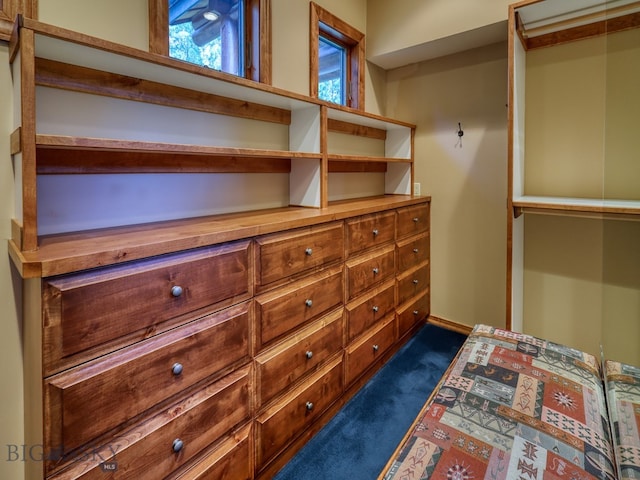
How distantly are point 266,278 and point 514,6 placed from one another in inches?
79.5

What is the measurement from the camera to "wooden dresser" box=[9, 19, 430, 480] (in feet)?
3.01

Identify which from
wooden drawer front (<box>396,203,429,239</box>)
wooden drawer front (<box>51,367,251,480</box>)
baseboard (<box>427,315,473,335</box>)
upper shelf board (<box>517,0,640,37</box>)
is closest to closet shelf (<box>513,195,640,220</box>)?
wooden drawer front (<box>396,203,429,239</box>)

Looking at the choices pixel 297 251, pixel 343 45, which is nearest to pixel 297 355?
pixel 297 251

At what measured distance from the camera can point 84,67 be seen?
128 cm

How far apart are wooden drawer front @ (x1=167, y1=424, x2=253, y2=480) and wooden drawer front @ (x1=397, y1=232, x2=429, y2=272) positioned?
5.08 feet

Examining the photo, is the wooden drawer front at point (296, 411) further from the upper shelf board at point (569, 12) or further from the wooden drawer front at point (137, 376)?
the upper shelf board at point (569, 12)

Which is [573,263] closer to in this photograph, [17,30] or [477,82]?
[477,82]

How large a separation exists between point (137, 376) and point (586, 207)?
219 centimetres

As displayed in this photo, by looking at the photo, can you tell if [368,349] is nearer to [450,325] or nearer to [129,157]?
[450,325]

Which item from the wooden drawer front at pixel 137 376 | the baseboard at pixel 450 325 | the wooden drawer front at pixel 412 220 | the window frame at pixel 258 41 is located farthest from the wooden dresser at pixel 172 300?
the baseboard at pixel 450 325

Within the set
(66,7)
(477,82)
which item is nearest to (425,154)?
(477,82)

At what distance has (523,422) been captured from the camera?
1073 mm

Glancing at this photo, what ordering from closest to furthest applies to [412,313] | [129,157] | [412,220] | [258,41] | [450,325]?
[129,157]
[258,41]
[412,220]
[412,313]
[450,325]

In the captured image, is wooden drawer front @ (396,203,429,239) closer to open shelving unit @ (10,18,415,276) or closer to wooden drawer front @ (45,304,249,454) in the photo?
open shelving unit @ (10,18,415,276)
